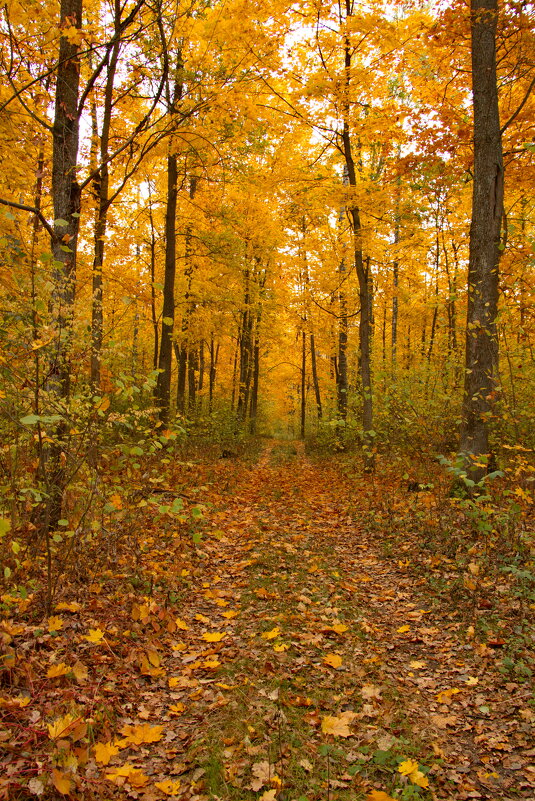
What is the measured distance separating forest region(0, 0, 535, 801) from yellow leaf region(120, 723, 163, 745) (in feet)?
0.04

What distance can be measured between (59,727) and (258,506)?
6.45m

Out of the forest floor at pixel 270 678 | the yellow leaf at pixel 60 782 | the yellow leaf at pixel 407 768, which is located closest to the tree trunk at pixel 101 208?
the forest floor at pixel 270 678

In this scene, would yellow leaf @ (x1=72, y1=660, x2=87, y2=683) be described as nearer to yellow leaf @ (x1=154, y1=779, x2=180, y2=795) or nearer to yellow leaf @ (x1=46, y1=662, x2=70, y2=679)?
yellow leaf @ (x1=46, y1=662, x2=70, y2=679)

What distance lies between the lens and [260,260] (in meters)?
18.7

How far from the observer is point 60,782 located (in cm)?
223

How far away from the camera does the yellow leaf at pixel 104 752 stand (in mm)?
2578

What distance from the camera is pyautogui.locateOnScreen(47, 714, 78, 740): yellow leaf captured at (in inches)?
98.9

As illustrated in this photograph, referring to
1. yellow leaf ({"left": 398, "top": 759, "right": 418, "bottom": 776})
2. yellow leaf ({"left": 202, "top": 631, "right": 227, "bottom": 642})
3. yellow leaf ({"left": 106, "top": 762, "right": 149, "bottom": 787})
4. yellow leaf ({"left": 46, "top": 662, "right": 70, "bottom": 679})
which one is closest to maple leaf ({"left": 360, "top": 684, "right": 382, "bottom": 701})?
yellow leaf ({"left": 398, "top": 759, "right": 418, "bottom": 776})

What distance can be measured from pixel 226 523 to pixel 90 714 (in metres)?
4.84

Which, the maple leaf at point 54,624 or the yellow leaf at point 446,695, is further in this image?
the maple leaf at point 54,624

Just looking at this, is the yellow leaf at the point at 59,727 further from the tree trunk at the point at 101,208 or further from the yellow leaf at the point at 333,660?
the tree trunk at the point at 101,208

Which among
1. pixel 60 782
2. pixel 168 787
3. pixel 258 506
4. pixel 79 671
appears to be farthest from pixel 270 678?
pixel 258 506

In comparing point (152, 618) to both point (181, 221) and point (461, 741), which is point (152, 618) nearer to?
point (461, 741)

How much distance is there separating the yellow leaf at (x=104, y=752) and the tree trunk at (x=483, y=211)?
5.35 metres
